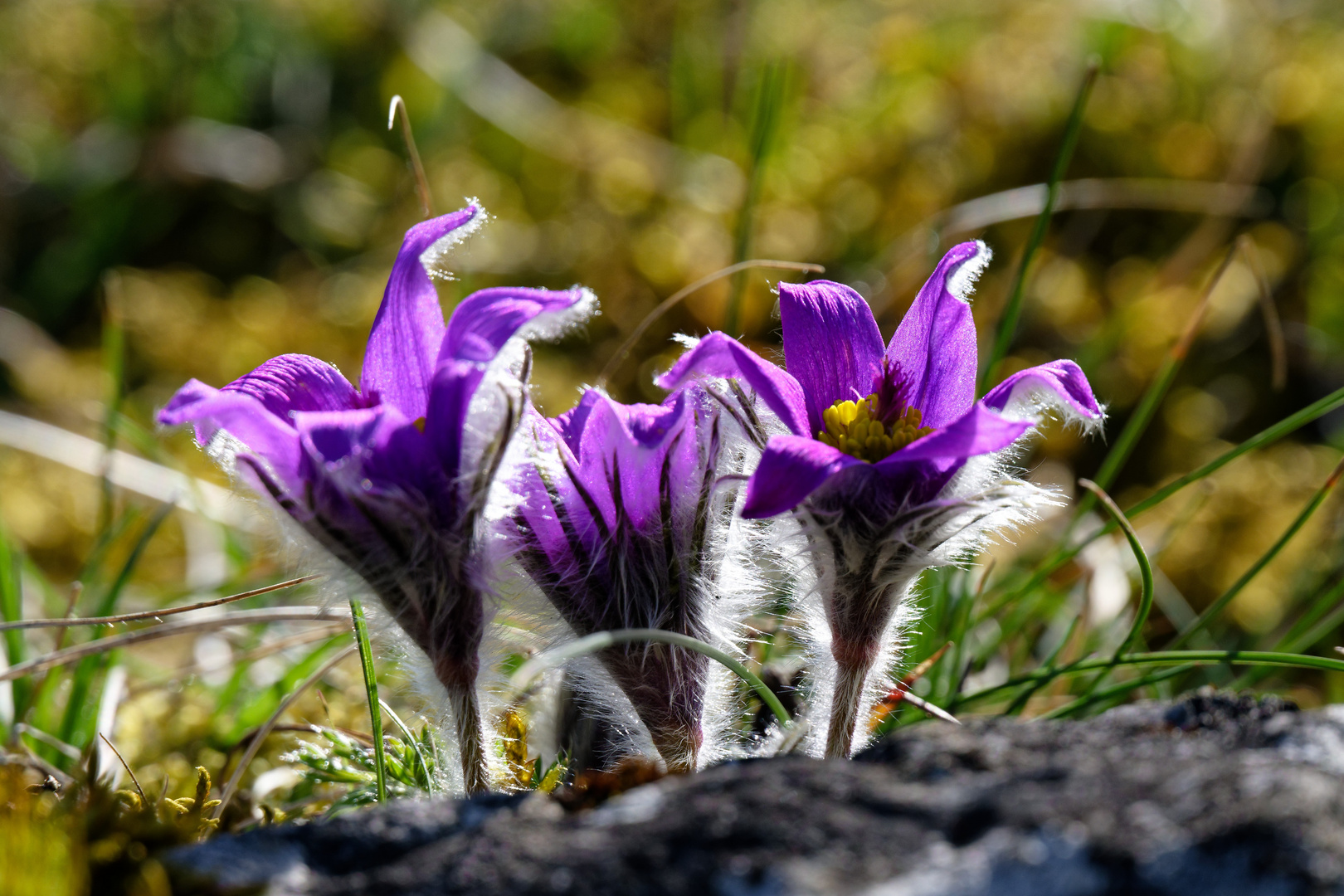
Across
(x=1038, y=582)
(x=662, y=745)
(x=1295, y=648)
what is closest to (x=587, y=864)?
(x=662, y=745)

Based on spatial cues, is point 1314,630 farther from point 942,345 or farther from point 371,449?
point 371,449

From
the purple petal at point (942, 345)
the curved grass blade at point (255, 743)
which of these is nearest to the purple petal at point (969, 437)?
the purple petal at point (942, 345)

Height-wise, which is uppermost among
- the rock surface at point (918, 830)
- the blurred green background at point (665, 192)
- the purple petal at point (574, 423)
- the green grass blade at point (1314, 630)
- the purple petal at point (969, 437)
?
the blurred green background at point (665, 192)

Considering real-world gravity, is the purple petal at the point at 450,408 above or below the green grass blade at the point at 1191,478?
below

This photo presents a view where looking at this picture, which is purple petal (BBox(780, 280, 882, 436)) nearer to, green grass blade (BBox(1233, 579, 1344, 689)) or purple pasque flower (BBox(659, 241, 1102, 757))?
purple pasque flower (BBox(659, 241, 1102, 757))

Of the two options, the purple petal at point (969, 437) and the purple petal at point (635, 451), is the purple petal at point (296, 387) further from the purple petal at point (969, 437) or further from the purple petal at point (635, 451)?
the purple petal at point (969, 437)

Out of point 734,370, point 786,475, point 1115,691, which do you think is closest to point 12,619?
point 734,370

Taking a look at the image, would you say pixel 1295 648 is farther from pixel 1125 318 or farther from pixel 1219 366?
pixel 1219 366

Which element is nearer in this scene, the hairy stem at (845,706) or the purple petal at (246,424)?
the purple petal at (246,424)
